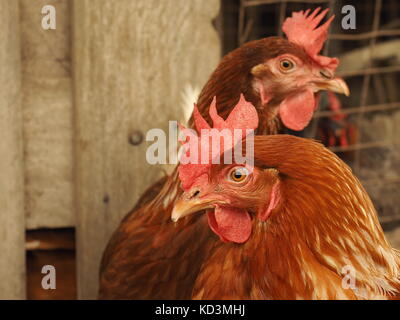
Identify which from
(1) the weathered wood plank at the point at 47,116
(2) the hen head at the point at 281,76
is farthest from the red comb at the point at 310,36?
(1) the weathered wood plank at the point at 47,116

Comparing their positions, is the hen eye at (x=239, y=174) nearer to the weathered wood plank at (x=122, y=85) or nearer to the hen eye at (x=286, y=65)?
the hen eye at (x=286, y=65)

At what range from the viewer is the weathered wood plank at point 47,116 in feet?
6.87

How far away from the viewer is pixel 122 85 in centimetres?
211

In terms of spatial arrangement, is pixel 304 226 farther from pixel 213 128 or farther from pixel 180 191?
pixel 180 191

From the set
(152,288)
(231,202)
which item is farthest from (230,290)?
(152,288)

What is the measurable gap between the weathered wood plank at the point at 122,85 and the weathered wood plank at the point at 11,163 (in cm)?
17

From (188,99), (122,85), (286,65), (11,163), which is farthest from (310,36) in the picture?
(11,163)

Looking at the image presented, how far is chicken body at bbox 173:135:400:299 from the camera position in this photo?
1.47m

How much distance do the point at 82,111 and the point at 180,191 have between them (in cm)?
43

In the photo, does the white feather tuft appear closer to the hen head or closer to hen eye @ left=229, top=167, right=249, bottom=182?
the hen head

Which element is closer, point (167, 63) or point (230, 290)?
point (230, 290)
